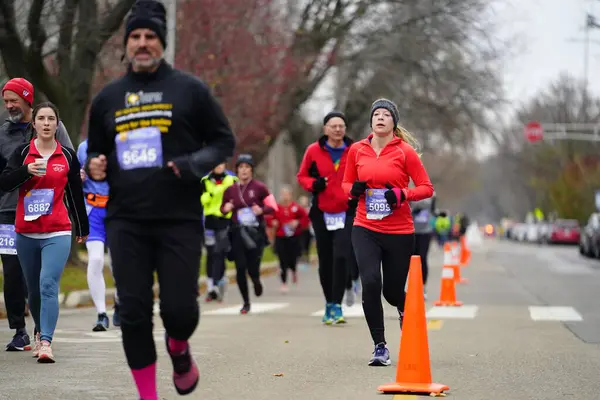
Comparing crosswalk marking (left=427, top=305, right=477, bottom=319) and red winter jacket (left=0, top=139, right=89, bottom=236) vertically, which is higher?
red winter jacket (left=0, top=139, right=89, bottom=236)

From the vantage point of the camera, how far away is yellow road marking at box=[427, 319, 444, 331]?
12887 mm

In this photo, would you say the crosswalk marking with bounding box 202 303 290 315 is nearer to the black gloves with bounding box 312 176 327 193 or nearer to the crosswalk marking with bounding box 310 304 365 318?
the crosswalk marking with bounding box 310 304 365 318

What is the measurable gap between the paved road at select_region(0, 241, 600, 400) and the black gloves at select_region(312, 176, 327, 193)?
4.44ft

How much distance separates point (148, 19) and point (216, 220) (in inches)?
407

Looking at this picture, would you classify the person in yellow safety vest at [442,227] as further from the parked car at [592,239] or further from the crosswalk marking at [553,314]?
the crosswalk marking at [553,314]

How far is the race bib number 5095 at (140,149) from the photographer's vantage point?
6.16 meters

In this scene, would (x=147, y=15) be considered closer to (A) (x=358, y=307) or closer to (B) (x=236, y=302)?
(A) (x=358, y=307)

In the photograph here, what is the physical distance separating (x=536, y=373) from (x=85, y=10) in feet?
44.3

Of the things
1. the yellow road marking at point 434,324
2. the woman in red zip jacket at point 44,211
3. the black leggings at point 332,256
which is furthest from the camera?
the yellow road marking at point 434,324

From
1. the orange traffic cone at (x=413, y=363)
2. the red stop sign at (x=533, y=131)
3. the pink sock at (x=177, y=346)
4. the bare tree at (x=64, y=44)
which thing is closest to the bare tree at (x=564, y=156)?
the red stop sign at (x=533, y=131)

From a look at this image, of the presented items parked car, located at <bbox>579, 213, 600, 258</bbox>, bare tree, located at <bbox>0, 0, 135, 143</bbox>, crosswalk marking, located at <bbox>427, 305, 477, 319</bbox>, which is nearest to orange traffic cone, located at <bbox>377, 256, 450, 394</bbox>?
crosswalk marking, located at <bbox>427, 305, 477, 319</bbox>

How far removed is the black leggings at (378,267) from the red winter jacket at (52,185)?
1.99m

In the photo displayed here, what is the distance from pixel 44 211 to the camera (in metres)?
9.31

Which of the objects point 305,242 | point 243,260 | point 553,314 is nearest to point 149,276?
point 243,260
